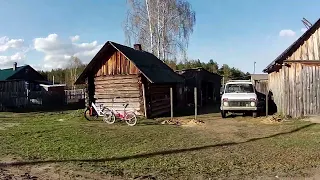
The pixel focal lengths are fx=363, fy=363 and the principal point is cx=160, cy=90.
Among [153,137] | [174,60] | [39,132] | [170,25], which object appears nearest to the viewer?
[153,137]

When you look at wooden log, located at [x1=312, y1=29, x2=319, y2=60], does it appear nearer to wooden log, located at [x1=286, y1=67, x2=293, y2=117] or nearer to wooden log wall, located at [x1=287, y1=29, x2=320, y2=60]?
wooden log wall, located at [x1=287, y1=29, x2=320, y2=60]

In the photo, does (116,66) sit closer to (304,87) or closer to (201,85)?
(304,87)

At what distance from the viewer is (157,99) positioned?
78.5 ft

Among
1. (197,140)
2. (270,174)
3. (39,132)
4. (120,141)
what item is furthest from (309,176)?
(39,132)

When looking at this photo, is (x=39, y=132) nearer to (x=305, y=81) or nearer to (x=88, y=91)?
(x=88, y=91)

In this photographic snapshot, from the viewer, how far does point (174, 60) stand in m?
46.5

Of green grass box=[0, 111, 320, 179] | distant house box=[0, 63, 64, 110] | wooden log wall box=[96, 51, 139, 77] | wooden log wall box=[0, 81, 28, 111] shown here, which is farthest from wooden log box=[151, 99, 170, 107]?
distant house box=[0, 63, 64, 110]

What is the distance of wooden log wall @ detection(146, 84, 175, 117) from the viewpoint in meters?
22.3

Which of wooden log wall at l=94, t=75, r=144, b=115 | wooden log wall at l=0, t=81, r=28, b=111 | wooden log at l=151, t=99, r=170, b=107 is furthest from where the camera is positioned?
wooden log wall at l=0, t=81, r=28, b=111

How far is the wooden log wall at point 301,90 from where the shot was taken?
61.5ft

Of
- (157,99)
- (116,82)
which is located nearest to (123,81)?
(116,82)

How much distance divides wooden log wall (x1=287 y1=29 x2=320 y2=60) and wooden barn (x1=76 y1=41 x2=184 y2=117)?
26.2ft

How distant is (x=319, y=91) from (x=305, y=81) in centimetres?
85

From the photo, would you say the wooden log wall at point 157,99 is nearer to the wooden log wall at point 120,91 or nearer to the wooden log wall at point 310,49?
the wooden log wall at point 120,91
